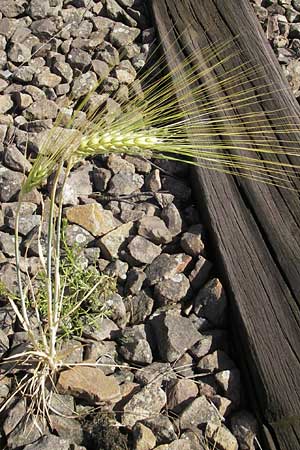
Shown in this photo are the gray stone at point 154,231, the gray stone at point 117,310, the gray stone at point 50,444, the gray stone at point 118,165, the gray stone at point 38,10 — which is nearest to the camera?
the gray stone at point 50,444

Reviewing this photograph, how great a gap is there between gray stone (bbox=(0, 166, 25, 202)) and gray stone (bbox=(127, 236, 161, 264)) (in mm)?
443

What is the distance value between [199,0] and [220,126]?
97 centimetres

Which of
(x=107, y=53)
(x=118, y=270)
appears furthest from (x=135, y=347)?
(x=107, y=53)

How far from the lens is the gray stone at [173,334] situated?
6.60ft

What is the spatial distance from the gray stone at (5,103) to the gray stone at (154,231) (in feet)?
2.51

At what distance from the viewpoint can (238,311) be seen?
2070 mm

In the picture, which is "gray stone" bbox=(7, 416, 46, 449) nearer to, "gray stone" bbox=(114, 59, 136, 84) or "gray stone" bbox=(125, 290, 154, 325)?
"gray stone" bbox=(125, 290, 154, 325)

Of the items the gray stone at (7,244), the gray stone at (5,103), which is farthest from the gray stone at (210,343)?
the gray stone at (5,103)

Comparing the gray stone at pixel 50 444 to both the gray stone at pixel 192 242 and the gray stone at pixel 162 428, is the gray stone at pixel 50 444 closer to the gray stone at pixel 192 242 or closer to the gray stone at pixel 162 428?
the gray stone at pixel 162 428

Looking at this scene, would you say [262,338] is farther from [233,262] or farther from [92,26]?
[92,26]

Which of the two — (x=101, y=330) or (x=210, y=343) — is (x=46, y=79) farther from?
(x=210, y=343)

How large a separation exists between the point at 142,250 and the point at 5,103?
891 mm

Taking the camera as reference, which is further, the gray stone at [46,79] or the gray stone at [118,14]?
the gray stone at [118,14]

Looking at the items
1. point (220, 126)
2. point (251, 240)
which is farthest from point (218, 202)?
point (220, 126)
